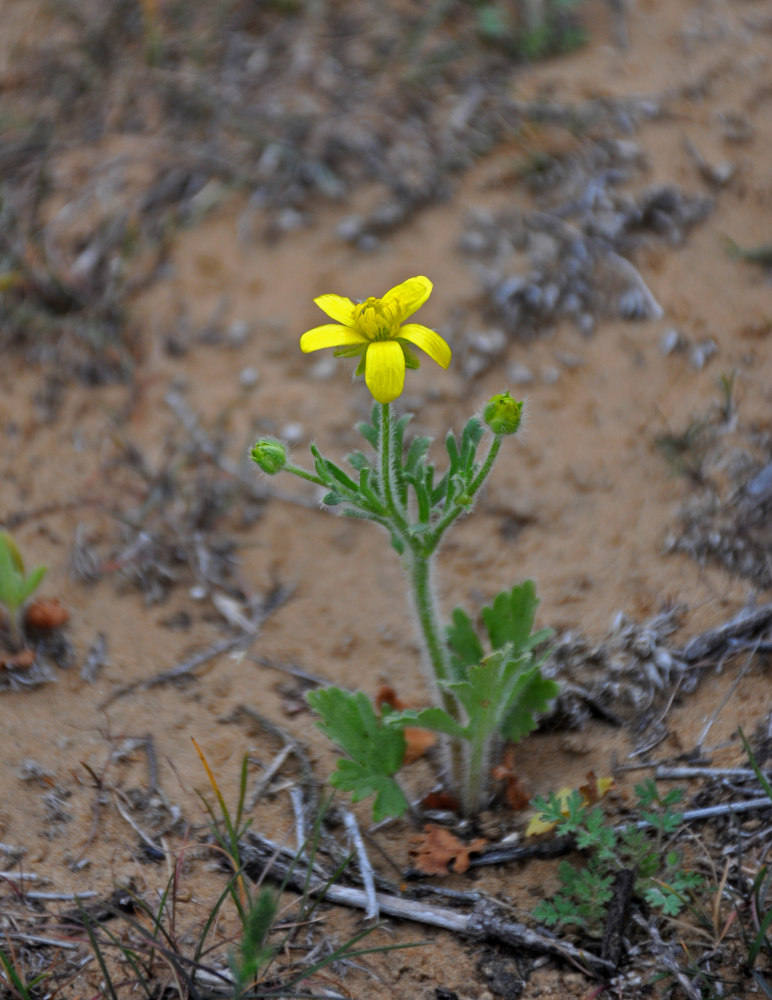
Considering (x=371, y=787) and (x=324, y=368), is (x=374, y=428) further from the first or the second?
(x=324, y=368)

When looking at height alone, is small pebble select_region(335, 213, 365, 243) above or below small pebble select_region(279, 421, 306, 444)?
above

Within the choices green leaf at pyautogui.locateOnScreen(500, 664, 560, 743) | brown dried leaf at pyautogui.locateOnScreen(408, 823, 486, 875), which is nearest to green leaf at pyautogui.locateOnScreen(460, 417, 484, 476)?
green leaf at pyautogui.locateOnScreen(500, 664, 560, 743)

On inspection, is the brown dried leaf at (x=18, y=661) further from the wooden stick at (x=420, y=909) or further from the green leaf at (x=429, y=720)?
the green leaf at (x=429, y=720)

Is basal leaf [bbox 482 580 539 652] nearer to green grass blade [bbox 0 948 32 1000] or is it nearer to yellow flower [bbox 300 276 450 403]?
yellow flower [bbox 300 276 450 403]

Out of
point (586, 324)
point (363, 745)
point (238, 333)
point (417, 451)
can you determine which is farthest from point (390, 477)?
point (238, 333)

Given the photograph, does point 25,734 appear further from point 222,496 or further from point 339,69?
point 339,69

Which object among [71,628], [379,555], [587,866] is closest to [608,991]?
[587,866]
